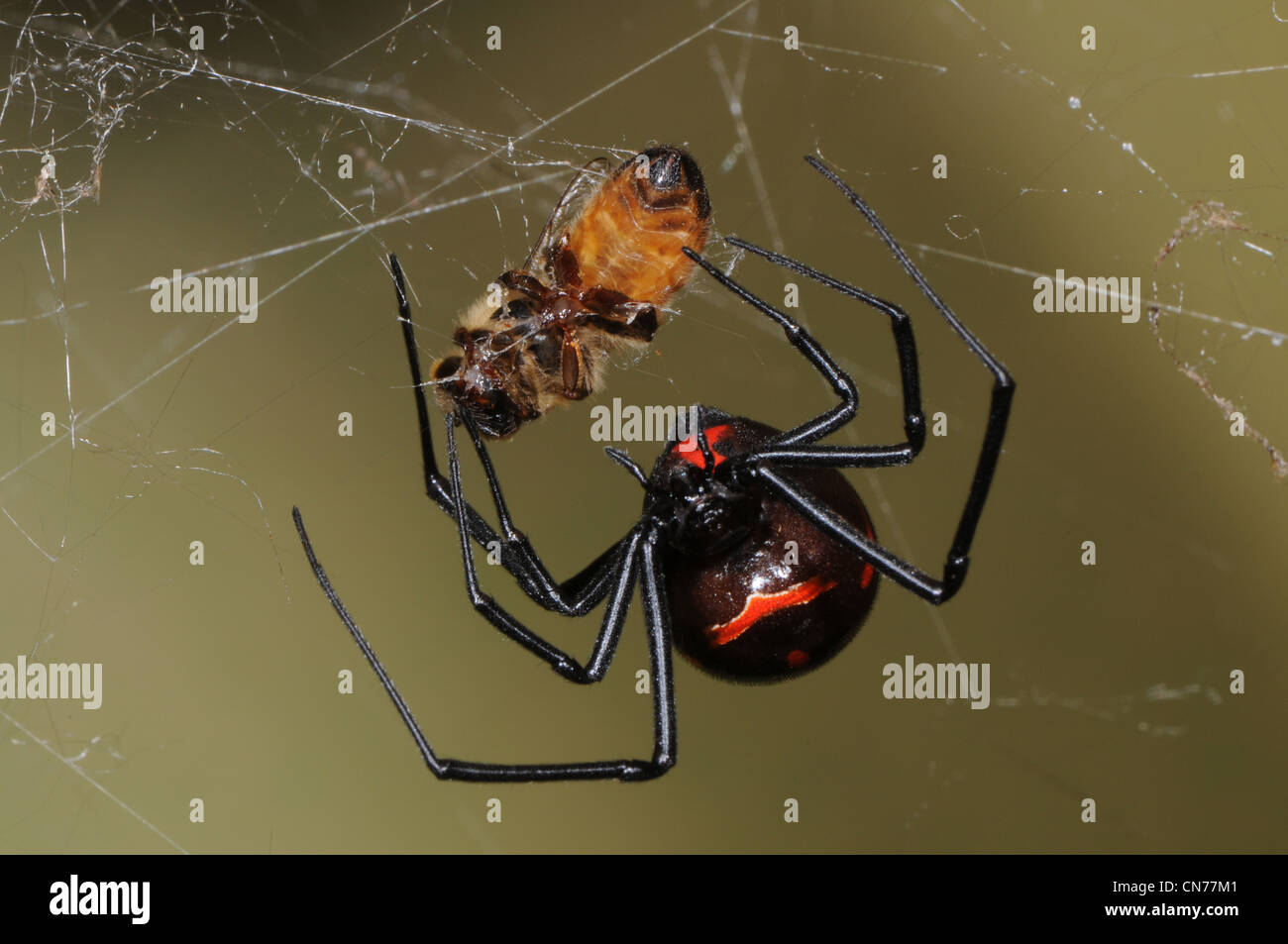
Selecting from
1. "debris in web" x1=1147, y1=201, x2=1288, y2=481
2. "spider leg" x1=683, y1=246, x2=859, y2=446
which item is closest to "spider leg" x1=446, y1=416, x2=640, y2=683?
"spider leg" x1=683, y1=246, x2=859, y2=446

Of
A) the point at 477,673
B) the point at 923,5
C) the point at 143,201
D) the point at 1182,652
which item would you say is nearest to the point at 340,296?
the point at 143,201

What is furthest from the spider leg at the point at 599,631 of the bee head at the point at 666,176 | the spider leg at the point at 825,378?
the bee head at the point at 666,176

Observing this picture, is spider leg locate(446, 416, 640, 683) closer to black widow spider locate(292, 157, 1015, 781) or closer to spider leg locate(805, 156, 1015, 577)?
black widow spider locate(292, 157, 1015, 781)

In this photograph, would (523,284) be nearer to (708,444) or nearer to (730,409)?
(708,444)

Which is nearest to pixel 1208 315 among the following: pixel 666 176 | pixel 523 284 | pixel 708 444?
pixel 708 444

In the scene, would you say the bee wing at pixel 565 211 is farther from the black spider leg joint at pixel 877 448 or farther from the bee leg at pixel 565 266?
the black spider leg joint at pixel 877 448

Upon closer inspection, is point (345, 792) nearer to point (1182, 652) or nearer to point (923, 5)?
point (1182, 652)
